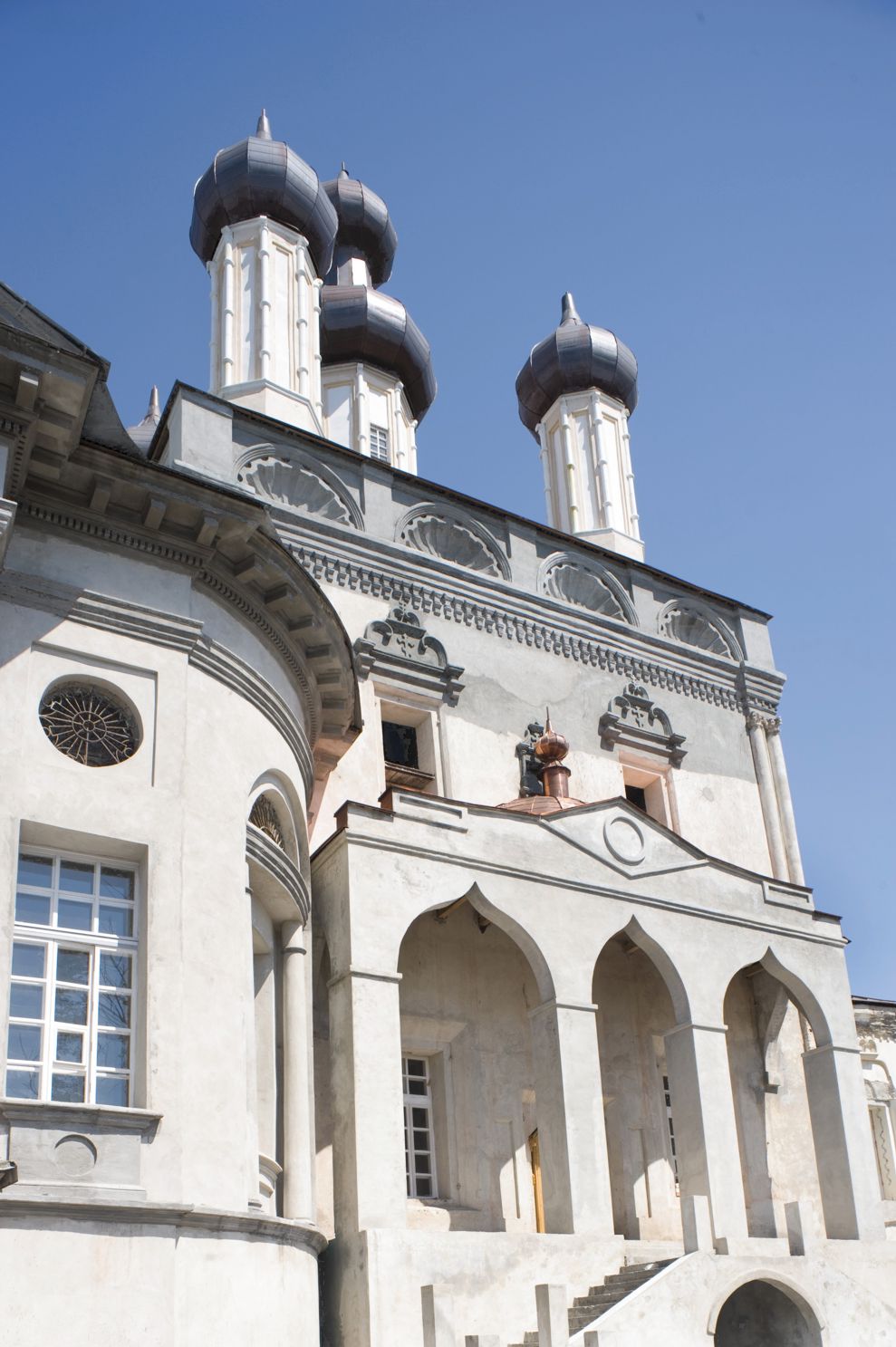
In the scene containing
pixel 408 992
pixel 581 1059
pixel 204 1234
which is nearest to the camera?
pixel 204 1234

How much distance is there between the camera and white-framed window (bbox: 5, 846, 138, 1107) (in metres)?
11.6

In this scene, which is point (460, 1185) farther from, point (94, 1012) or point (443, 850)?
point (94, 1012)

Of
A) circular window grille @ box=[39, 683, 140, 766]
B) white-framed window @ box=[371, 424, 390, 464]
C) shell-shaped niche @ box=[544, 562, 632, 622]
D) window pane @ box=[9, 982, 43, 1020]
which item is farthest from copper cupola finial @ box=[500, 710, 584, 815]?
white-framed window @ box=[371, 424, 390, 464]

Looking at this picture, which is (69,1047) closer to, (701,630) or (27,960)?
(27,960)

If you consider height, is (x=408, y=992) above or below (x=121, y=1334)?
above

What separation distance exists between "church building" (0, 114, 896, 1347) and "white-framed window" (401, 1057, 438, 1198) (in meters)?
0.04

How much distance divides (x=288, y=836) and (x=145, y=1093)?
13.5 ft

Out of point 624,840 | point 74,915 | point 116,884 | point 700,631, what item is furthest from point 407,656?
point 74,915

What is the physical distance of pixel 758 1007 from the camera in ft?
69.7

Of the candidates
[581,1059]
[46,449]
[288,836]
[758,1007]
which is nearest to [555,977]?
[581,1059]

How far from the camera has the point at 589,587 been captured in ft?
78.9

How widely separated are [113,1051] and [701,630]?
50.7 ft

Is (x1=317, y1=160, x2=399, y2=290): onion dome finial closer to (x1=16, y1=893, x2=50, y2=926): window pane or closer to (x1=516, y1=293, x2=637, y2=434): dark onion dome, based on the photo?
(x1=516, y1=293, x2=637, y2=434): dark onion dome

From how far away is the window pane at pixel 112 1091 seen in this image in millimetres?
11766
